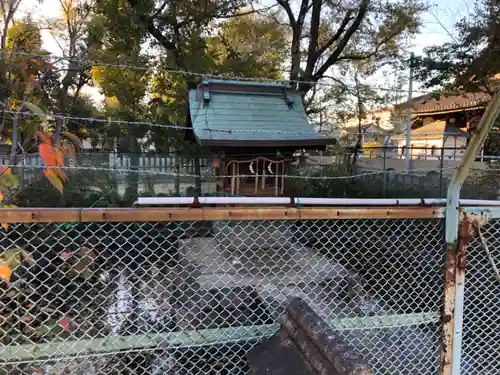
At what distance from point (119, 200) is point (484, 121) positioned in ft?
24.4

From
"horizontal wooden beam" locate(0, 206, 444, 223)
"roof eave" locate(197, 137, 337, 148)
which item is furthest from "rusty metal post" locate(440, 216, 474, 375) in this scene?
"roof eave" locate(197, 137, 337, 148)

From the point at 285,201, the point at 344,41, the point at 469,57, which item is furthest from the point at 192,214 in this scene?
the point at 344,41

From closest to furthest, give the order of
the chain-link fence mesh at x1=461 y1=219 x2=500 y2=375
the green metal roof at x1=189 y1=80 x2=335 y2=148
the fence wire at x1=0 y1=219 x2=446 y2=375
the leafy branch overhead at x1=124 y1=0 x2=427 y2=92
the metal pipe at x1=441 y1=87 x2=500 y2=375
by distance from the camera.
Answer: the metal pipe at x1=441 y1=87 x2=500 y2=375
the fence wire at x1=0 y1=219 x2=446 y2=375
the chain-link fence mesh at x1=461 y1=219 x2=500 y2=375
the green metal roof at x1=189 y1=80 x2=335 y2=148
the leafy branch overhead at x1=124 y1=0 x2=427 y2=92

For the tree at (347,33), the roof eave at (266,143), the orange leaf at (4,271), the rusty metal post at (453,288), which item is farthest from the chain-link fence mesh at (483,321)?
the tree at (347,33)

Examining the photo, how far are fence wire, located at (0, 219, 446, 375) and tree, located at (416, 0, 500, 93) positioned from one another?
10.4ft

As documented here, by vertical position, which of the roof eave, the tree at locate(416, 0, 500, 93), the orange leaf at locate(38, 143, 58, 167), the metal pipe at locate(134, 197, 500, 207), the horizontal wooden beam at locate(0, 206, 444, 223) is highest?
the tree at locate(416, 0, 500, 93)

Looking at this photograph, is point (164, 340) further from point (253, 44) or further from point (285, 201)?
point (253, 44)

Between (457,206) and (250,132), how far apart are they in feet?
14.2

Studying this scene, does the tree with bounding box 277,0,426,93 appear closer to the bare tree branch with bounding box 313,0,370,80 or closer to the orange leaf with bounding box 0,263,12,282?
the bare tree branch with bounding box 313,0,370,80

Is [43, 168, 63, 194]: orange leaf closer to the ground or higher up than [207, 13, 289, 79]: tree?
closer to the ground

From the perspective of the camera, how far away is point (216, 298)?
369 cm

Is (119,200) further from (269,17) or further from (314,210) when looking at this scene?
(269,17)

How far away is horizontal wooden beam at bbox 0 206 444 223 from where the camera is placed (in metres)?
1.17

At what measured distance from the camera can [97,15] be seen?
9.55 m
